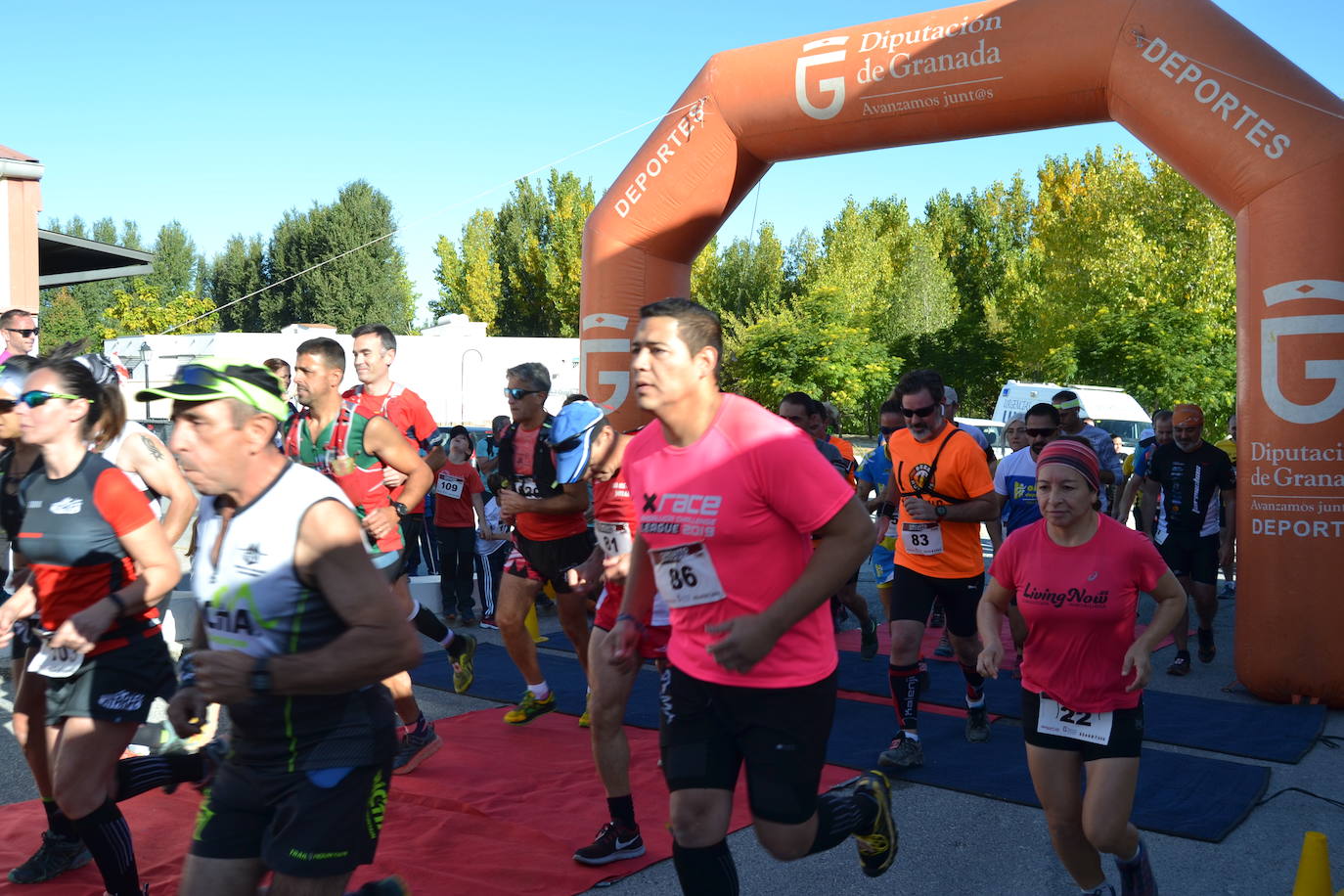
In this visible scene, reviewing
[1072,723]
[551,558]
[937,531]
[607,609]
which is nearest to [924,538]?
[937,531]

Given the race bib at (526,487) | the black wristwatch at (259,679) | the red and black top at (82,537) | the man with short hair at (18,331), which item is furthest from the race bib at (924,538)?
the man with short hair at (18,331)

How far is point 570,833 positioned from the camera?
15.8 ft

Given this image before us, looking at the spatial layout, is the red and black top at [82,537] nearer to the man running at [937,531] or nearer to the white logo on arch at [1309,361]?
the man running at [937,531]

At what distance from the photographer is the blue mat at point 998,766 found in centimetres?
506

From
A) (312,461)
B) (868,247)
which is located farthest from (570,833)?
(868,247)

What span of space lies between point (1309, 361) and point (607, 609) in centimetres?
478

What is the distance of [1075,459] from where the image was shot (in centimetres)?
380

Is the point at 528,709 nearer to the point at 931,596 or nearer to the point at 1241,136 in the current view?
the point at 931,596

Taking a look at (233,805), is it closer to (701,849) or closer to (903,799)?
(701,849)

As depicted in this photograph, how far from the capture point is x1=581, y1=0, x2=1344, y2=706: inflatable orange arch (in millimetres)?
6910

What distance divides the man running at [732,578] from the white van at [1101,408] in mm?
18157

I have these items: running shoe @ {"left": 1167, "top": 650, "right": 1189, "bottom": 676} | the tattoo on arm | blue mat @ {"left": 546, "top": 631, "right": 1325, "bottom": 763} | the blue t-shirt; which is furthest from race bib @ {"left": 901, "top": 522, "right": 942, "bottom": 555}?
the tattoo on arm

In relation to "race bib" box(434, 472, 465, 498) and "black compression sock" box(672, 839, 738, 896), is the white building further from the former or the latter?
"black compression sock" box(672, 839, 738, 896)

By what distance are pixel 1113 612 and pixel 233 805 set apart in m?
2.64
